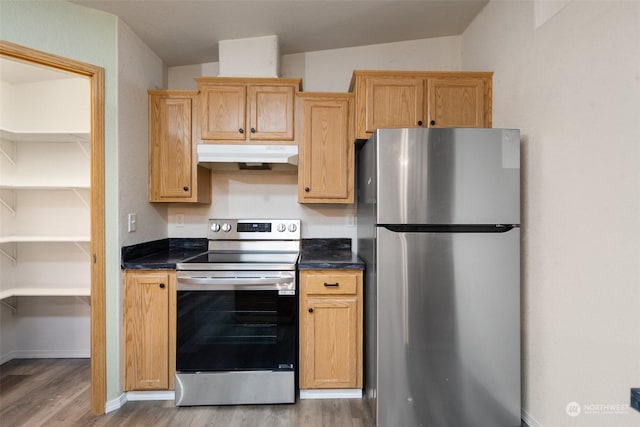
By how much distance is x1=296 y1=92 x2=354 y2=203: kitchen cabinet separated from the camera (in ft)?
7.69

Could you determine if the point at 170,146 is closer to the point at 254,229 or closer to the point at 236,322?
the point at 254,229

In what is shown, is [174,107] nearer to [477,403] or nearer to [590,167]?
[590,167]

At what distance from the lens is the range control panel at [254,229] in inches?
103

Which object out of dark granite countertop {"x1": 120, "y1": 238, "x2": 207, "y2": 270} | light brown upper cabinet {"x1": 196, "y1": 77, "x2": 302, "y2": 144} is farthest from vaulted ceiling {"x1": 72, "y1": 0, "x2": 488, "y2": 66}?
dark granite countertop {"x1": 120, "y1": 238, "x2": 207, "y2": 270}

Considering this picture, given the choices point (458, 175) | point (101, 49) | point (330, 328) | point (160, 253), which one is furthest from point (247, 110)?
point (330, 328)

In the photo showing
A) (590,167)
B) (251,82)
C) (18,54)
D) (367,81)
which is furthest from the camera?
(251,82)

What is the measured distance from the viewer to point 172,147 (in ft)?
7.79

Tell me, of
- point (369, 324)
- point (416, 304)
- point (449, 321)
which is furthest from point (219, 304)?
point (449, 321)

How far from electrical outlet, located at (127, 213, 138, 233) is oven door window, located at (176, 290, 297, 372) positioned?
1.95ft

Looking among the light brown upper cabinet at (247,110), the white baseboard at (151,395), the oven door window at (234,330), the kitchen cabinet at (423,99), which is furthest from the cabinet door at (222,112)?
the white baseboard at (151,395)

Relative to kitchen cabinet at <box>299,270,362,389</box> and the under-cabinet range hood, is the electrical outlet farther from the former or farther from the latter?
kitchen cabinet at <box>299,270,362,389</box>

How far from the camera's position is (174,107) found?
7.79 feet

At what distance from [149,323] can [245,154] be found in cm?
131

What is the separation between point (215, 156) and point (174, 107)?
587mm
